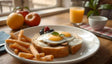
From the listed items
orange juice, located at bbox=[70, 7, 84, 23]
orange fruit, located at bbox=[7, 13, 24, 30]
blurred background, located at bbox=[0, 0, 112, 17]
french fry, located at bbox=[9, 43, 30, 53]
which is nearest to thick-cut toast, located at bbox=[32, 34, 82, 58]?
french fry, located at bbox=[9, 43, 30, 53]

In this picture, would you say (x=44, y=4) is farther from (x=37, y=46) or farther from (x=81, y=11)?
(x=37, y=46)

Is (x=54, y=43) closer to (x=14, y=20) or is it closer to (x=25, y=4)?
(x=14, y=20)

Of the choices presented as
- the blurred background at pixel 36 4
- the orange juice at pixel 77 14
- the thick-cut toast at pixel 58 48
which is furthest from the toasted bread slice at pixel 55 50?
the blurred background at pixel 36 4

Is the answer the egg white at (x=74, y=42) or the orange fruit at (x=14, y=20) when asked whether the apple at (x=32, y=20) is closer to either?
the orange fruit at (x=14, y=20)

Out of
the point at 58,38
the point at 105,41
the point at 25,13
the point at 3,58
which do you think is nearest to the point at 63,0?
the point at 25,13

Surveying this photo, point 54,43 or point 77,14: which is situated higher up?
point 77,14

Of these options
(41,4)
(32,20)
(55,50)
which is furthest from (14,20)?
(41,4)

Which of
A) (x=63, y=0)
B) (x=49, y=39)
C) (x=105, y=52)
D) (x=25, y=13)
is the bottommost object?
(x=105, y=52)

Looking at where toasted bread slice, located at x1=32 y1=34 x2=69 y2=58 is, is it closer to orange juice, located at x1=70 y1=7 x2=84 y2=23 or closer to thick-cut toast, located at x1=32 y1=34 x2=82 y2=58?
thick-cut toast, located at x1=32 y1=34 x2=82 y2=58
